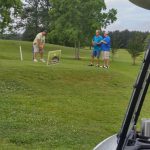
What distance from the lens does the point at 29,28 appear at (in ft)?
271

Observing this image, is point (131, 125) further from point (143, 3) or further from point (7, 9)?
point (7, 9)

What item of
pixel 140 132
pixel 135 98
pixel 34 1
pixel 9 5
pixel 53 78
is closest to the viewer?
pixel 135 98

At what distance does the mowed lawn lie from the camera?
9523 mm

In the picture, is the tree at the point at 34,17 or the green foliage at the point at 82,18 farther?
the tree at the point at 34,17

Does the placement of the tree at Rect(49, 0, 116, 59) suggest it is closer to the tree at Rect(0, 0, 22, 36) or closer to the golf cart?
the tree at Rect(0, 0, 22, 36)

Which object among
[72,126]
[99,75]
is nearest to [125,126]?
[72,126]

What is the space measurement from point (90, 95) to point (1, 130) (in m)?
6.32

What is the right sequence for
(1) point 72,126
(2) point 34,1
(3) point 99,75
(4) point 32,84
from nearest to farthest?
(1) point 72,126 < (4) point 32,84 < (3) point 99,75 < (2) point 34,1

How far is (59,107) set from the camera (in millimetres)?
13320

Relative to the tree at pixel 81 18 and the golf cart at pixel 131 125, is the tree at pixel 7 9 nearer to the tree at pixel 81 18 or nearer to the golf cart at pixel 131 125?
the tree at pixel 81 18

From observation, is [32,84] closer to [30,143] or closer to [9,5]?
[30,143]

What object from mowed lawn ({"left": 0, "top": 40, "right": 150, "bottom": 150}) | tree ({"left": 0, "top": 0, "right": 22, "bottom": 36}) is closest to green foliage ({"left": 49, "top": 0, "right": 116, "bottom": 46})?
tree ({"left": 0, "top": 0, "right": 22, "bottom": 36})

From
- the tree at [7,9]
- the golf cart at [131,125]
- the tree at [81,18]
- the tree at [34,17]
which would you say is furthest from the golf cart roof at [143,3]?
the tree at [34,17]

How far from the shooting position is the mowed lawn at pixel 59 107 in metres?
9.52
